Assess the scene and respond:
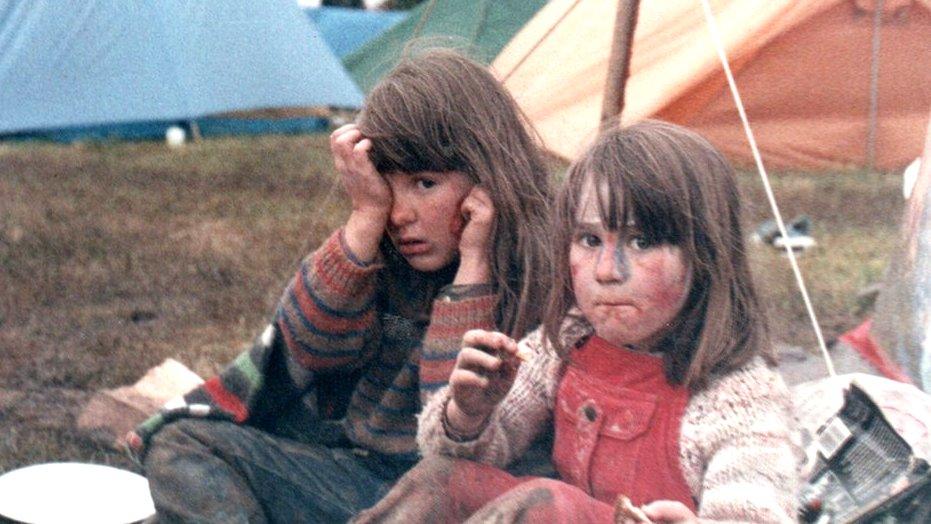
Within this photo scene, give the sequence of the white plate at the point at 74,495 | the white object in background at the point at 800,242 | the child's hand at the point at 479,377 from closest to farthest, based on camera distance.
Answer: the child's hand at the point at 479,377
the white plate at the point at 74,495
the white object in background at the point at 800,242

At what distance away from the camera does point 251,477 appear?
160 centimetres

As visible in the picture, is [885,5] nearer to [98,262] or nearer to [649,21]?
[649,21]

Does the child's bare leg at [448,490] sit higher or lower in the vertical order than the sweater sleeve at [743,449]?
lower

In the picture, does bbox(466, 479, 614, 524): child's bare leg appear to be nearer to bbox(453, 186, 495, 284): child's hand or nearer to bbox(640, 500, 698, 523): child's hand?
bbox(640, 500, 698, 523): child's hand

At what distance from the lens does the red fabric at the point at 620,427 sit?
127 centimetres

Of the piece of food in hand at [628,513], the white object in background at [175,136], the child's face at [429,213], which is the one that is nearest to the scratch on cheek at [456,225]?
the child's face at [429,213]

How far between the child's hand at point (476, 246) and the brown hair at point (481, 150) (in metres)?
0.01

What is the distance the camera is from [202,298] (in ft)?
11.6

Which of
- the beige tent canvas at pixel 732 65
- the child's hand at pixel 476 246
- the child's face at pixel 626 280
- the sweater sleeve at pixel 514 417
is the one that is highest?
the child's face at pixel 626 280

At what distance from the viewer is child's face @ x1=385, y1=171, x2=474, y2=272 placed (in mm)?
1551

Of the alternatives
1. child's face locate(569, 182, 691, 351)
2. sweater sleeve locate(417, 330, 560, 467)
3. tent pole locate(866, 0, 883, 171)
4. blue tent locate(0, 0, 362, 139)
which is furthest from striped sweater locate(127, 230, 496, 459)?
blue tent locate(0, 0, 362, 139)

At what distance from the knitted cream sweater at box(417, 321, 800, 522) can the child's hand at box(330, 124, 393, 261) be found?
24 centimetres

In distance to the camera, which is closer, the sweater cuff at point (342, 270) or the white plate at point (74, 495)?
the sweater cuff at point (342, 270)

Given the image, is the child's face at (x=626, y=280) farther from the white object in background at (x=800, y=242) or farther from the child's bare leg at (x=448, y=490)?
the white object in background at (x=800, y=242)
